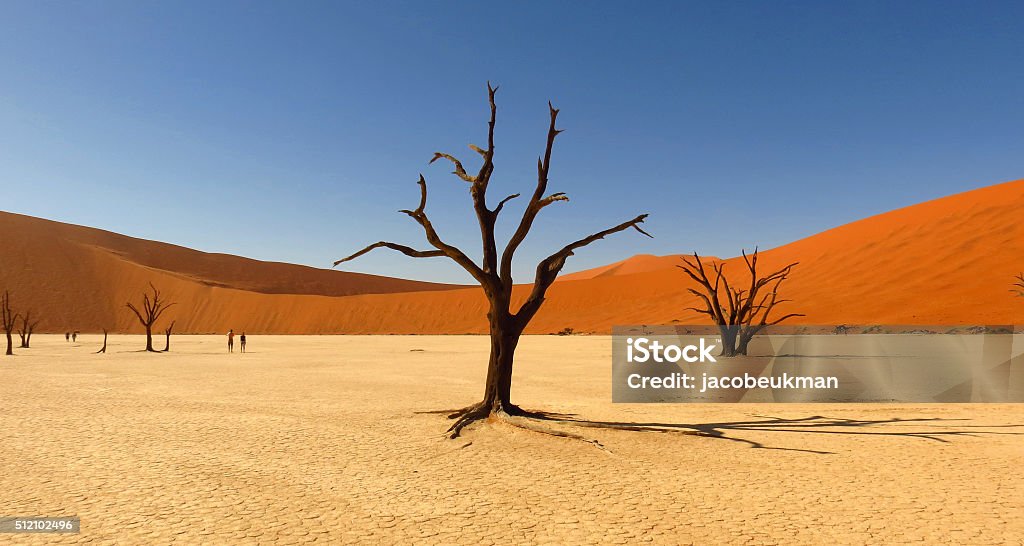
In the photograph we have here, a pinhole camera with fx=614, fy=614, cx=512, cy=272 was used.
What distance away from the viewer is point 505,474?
711 centimetres

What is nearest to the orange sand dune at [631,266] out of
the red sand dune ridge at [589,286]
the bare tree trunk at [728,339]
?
the red sand dune ridge at [589,286]

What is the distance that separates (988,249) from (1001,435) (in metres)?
46.4

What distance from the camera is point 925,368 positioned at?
17859 mm

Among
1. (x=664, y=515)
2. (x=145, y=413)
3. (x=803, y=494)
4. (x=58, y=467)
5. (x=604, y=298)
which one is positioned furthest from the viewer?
(x=604, y=298)

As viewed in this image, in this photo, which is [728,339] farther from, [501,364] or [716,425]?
[501,364]

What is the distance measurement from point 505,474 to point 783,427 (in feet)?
18.4

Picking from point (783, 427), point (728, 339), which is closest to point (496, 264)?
point (783, 427)

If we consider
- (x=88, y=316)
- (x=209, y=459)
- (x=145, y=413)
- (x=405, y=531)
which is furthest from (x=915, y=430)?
(x=88, y=316)

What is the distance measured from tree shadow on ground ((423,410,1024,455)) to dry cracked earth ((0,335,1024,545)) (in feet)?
0.20

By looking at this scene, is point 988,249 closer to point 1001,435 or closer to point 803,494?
point 1001,435

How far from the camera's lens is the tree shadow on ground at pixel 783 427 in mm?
9258

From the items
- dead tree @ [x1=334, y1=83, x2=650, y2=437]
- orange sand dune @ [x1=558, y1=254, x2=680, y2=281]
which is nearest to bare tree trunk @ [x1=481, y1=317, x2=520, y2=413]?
dead tree @ [x1=334, y1=83, x2=650, y2=437]

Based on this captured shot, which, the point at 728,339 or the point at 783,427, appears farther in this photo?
the point at 728,339

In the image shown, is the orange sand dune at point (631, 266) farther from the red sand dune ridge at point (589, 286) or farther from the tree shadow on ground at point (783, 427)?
the tree shadow on ground at point (783, 427)
